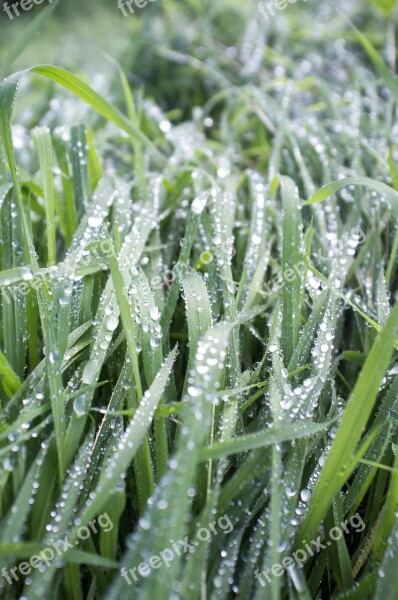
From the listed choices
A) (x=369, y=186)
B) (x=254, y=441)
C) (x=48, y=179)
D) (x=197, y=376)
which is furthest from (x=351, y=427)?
(x=48, y=179)

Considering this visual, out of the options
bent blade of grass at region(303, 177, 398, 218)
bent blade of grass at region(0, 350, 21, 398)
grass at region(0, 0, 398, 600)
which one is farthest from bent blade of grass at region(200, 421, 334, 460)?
bent blade of grass at region(303, 177, 398, 218)

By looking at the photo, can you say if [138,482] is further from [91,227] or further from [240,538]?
[91,227]

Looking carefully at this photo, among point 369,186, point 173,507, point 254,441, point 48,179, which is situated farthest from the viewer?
point 48,179

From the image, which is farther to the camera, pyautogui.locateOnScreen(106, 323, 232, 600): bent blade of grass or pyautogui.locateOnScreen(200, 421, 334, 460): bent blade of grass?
pyautogui.locateOnScreen(200, 421, 334, 460): bent blade of grass

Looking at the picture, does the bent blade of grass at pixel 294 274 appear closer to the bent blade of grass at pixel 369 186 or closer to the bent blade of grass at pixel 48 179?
the bent blade of grass at pixel 369 186

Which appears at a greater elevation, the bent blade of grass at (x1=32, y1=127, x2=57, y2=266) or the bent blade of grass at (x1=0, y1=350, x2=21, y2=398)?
the bent blade of grass at (x1=32, y1=127, x2=57, y2=266)

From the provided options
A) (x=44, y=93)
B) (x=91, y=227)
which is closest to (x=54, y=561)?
(x=91, y=227)

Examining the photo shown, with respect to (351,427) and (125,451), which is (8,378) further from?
(351,427)

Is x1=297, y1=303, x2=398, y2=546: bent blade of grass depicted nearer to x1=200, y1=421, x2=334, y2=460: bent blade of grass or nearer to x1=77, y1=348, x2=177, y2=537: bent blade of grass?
x1=200, y1=421, x2=334, y2=460: bent blade of grass
